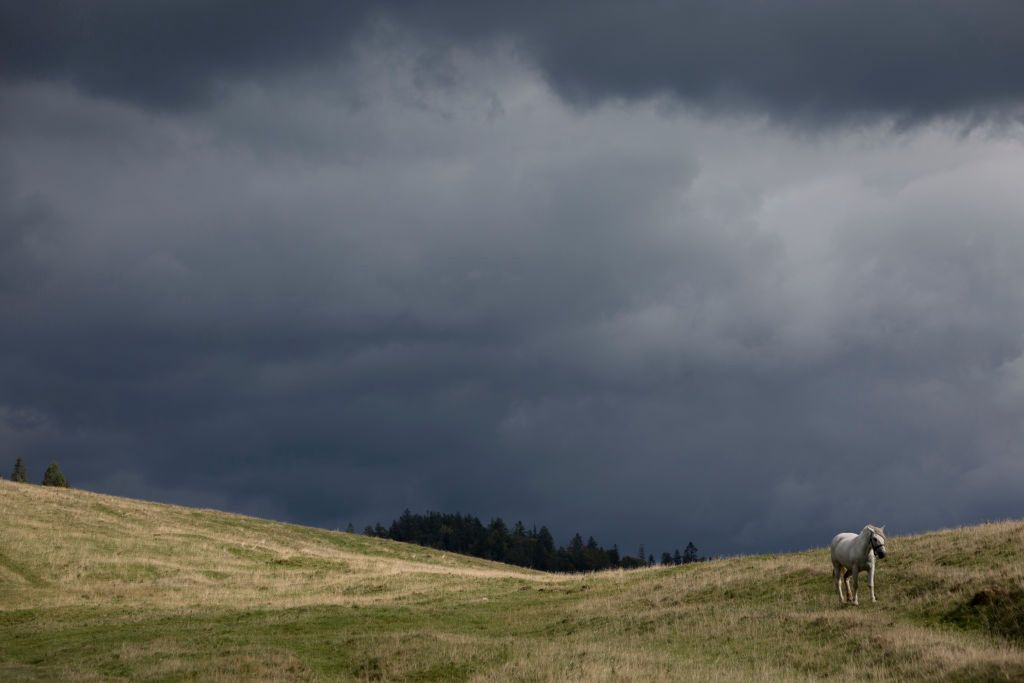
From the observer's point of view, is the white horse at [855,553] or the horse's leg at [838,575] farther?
the horse's leg at [838,575]

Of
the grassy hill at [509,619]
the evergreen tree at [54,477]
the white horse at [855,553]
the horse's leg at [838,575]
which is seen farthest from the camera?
the evergreen tree at [54,477]

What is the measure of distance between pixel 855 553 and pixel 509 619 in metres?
15.2

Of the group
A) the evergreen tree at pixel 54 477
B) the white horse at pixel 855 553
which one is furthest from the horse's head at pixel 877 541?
the evergreen tree at pixel 54 477

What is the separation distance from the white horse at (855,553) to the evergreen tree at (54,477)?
387ft

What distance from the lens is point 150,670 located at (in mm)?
27688

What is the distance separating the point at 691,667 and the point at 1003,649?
8.29 m

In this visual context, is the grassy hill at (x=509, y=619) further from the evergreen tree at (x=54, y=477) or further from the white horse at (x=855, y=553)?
the evergreen tree at (x=54, y=477)

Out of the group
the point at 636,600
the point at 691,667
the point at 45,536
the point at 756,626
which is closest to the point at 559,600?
the point at 636,600

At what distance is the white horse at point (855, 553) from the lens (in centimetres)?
3217

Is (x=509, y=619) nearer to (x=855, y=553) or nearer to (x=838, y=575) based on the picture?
(x=838, y=575)

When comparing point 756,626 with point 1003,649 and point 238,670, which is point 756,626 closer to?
point 1003,649

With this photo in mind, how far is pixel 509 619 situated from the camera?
4119 cm

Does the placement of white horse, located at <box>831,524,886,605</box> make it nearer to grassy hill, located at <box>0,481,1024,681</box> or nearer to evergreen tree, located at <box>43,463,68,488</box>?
grassy hill, located at <box>0,481,1024,681</box>

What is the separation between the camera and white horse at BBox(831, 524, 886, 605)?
106 feet
